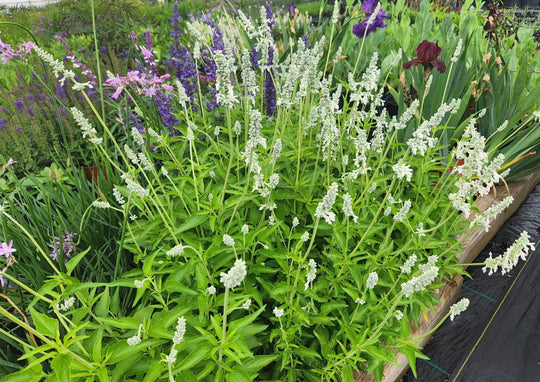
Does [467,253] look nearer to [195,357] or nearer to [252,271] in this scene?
[252,271]

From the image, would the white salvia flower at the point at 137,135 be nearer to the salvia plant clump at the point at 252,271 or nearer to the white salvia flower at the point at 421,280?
the salvia plant clump at the point at 252,271

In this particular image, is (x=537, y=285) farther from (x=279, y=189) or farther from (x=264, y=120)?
(x=264, y=120)

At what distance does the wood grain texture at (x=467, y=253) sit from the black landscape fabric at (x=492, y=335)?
133mm

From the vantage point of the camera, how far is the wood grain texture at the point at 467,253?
162 cm

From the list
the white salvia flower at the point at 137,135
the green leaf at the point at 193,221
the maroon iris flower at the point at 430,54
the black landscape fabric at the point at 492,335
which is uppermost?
the maroon iris flower at the point at 430,54

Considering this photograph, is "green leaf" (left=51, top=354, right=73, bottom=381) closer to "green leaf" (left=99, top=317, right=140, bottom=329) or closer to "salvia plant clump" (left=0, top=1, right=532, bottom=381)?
"salvia plant clump" (left=0, top=1, right=532, bottom=381)

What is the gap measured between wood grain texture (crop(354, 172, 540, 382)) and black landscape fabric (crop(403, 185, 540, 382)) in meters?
0.13

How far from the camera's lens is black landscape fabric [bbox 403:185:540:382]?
1.82m

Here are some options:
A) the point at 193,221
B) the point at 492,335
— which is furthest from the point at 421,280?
the point at 492,335

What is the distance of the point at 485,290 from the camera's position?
2.28m

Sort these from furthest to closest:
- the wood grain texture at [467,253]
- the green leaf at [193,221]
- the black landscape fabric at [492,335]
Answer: the black landscape fabric at [492,335], the wood grain texture at [467,253], the green leaf at [193,221]

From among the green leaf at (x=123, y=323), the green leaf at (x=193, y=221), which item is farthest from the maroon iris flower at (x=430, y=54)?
the green leaf at (x=123, y=323)

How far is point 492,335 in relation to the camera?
2010mm

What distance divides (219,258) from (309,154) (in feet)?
2.47
